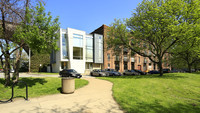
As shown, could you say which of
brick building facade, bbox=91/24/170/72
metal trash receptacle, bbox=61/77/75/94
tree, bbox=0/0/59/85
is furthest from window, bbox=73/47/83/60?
metal trash receptacle, bbox=61/77/75/94

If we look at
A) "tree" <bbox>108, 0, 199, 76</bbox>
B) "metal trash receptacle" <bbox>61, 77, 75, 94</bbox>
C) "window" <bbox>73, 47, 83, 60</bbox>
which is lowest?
"metal trash receptacle" <bbox>61, 77, 75, 94</bbox>

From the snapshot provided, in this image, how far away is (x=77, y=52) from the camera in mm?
30922

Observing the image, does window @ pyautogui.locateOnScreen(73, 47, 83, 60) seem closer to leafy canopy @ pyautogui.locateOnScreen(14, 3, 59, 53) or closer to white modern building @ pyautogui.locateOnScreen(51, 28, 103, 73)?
white modern building @ pyautogui.locateOnScreen(51, 28, 103, 73)

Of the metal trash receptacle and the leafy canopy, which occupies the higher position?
the leafy canopy

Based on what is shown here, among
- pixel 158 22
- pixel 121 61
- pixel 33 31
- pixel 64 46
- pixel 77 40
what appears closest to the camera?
pixel 33 31

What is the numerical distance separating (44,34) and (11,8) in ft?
10.3

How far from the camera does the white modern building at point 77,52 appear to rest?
28094 millimetres

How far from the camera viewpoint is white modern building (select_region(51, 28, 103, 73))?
2809 cm

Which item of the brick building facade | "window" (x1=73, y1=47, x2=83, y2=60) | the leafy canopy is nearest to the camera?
the leafy canopy

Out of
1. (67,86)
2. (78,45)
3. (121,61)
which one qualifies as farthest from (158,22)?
(121,61)

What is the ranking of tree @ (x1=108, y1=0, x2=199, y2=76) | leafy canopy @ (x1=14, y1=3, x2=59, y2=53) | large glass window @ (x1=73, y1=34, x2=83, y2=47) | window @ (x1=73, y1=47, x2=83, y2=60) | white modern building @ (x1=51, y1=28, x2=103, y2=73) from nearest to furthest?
leafy canopy @ (x1=14, y1=3, x2=59, y2=53), tree @ (x1=108, y1=0, x2=199, y2=76), white modern building @ (x1=51, y1=28, x2=103, y2=73), large glass window @ (x1=73, y1=34, x2=83, y2=47), window @ (x1=73, y1=47, x2=83, y2=60)

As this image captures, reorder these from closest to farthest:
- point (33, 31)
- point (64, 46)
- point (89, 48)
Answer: point (33, 31), point (64, 46), point (89, 48)

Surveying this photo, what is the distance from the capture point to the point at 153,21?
14.3m

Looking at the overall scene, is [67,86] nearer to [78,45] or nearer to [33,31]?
[33,31]
